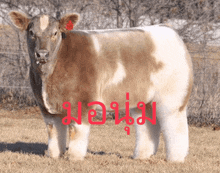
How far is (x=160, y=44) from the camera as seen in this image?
5402 millimetres

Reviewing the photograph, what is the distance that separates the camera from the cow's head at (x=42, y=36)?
4.73m

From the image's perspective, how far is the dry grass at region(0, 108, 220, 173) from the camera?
198 inches

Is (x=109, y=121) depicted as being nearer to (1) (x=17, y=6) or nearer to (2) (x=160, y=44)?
(1) (x=17, y=6)

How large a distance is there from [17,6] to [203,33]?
5427 millimetres

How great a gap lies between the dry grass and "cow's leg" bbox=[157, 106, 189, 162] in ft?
0.49

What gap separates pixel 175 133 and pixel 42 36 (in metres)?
2.18

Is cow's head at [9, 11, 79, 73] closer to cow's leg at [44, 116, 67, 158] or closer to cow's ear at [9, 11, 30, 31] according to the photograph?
cow's ear at [9, 11, 30, 31]

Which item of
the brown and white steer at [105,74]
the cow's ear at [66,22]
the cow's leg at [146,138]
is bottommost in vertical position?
the cow's leg at [146,138]

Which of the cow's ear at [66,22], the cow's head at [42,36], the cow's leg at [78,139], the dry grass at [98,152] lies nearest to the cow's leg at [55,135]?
the dry grass at [98,152]

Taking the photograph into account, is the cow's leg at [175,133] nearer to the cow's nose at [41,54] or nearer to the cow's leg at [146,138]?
the cow's leg at [146,138]

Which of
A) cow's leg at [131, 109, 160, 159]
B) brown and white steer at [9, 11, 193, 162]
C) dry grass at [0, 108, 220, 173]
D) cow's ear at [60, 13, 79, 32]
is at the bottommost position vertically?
dry grass at [0, 108, 220, 173]

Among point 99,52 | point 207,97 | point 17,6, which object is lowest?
point 207,97

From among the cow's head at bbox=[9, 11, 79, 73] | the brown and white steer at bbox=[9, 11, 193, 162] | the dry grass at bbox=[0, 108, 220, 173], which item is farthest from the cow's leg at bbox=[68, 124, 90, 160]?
the cow's head at bbox=[9, 11, 79, 73]

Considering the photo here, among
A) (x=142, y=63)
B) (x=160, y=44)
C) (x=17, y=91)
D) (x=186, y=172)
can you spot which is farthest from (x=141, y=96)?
(x=17, y=91)
